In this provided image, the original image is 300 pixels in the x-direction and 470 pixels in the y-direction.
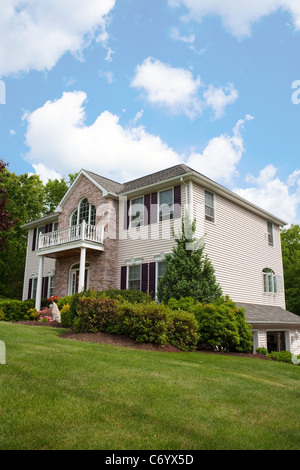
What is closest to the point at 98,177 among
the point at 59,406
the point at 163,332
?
the point at 163,332

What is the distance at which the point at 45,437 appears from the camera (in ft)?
11.7

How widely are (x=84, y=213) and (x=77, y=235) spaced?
7.93ft

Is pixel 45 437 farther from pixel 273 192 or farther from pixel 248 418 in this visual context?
pixel 273 192

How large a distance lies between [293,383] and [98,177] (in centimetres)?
1556

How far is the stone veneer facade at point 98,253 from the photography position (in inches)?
714

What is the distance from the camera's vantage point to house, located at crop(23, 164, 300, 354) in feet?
55.1

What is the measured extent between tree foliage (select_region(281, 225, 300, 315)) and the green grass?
27.0 metres

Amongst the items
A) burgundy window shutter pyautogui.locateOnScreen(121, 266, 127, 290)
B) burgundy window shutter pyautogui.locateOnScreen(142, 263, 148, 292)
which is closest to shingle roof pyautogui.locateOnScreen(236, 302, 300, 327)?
burgundy window shutter pyautogui.locateOnScreen(142, 263, 148, 292)

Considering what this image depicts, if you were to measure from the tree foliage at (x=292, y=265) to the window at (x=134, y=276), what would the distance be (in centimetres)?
2026

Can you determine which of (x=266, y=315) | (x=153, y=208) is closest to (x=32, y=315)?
(x=153, y=208)

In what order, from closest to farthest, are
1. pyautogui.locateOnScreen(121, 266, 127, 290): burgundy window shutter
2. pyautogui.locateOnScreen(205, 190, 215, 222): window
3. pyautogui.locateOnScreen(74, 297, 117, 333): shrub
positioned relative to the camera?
pyautogui.locateOnScreen(74, 297, 117, 333): shrub
pyautogui.locateOnScreen(205, 190, 215, 222): window
pyautogui.locateOnScreen(121, 266, 127, 290): burgundy window shutter

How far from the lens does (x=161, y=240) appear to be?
1684 cm

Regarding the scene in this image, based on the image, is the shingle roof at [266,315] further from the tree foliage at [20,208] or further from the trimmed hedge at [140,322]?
the tree foliage at [20,208]

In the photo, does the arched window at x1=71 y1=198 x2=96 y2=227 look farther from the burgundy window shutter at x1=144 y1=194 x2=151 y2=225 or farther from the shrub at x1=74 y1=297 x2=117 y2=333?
the shrub at x1=74 y1=297 x2=117 y2=333
